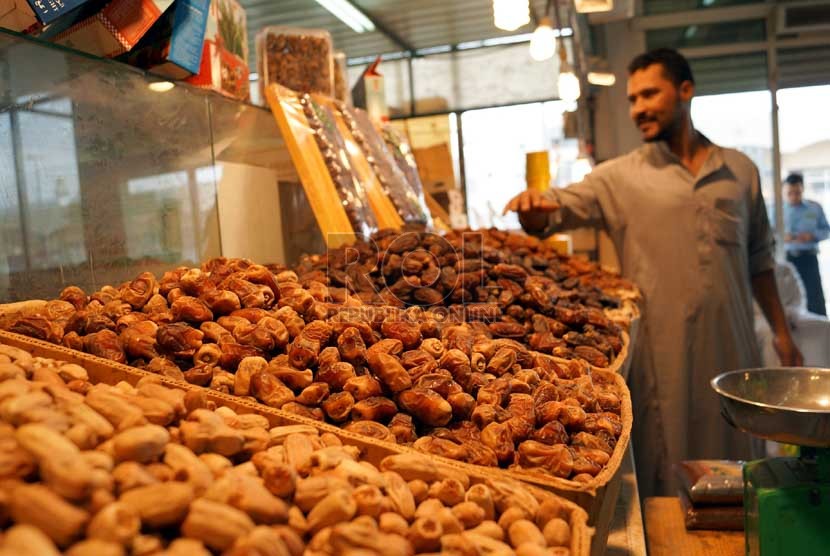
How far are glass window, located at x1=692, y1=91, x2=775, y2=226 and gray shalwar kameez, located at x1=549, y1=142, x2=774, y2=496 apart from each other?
434 cm

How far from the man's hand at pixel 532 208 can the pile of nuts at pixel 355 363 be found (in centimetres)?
132

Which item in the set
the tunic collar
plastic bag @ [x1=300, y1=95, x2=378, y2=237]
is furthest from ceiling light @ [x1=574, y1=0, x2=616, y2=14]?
plastic bag @ [x1=300, y1=95, x2=378, y2=237]

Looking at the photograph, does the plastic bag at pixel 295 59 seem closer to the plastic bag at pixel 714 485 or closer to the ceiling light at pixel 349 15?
the plastic bag at pixel 714 485

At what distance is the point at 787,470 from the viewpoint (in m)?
1.30

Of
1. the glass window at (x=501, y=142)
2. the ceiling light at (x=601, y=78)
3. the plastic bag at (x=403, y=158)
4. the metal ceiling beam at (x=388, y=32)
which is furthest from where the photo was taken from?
the glass window at (x=501, y=142)

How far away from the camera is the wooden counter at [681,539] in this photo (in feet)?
5.09

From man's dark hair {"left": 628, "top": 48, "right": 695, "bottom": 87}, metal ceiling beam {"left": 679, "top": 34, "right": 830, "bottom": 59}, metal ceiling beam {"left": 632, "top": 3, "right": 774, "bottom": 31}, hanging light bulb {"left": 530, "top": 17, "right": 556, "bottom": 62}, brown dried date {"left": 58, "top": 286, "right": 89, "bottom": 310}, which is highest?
metal ceiling beam {"left": 632, "top": 3, "right": 774, "bottom": 31}

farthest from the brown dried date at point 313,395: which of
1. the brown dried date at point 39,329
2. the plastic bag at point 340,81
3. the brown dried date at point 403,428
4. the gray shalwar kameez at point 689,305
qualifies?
the plastic bag at point 340,81

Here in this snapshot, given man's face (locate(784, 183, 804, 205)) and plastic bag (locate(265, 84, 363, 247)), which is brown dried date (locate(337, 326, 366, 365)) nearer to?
plastic bag (locate(265, 84, 363, 247))

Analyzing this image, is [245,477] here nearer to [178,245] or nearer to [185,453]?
[185,453]

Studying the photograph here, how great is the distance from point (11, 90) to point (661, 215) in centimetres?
231

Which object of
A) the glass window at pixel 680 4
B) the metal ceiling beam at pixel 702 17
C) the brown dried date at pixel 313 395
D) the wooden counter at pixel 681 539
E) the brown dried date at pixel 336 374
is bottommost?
the wooden counter at pixel 681 539

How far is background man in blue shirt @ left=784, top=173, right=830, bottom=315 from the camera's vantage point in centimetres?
655

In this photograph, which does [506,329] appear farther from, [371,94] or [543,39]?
[371,94]
